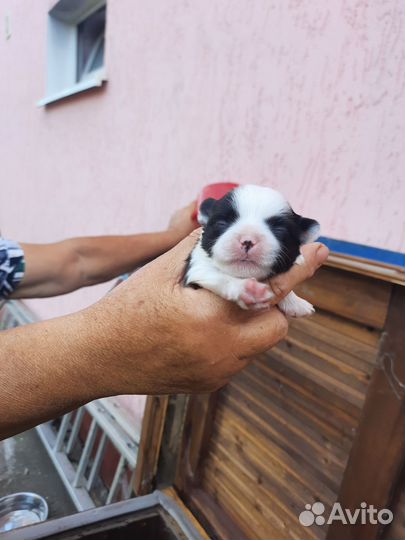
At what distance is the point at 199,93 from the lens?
195 cm

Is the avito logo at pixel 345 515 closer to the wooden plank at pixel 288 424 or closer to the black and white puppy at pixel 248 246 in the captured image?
the wooden plank at pixel 288 424

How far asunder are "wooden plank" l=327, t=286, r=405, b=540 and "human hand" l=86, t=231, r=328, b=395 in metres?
0.39

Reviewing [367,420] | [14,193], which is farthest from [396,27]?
[14,193]

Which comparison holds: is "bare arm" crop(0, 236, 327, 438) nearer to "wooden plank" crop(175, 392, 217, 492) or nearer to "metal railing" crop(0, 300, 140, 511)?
"wooden plank" crop(175, 392, 217, 492)

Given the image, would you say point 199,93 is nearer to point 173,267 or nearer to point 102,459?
point 173,267

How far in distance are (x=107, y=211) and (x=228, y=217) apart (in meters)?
2.15

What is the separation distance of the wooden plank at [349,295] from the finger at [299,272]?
1.13 feet

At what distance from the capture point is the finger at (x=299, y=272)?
0.80 meters

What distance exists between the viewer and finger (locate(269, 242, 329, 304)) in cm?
80

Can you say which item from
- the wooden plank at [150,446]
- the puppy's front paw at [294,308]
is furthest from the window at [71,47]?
the puppy's front paw at [294,308]

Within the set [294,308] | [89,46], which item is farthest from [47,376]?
[89,46]

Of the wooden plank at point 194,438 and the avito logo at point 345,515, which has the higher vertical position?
the avito logo at point 345,515

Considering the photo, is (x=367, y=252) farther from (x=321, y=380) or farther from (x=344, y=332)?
(x=321, y=380)

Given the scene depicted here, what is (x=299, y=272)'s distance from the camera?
Answer: 815 millimetres
